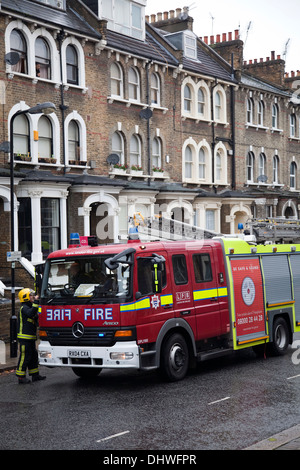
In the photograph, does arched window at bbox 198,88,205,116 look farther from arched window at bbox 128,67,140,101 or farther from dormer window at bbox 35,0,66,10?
dormer window at bbox 35,0,66,10

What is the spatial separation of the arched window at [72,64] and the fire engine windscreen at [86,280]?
12.6 metres

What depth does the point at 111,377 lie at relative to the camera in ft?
42.2

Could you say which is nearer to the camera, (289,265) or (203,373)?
(203,373)

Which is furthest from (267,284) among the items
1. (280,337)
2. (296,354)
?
(296,354)

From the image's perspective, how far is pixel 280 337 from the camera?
14.9 m

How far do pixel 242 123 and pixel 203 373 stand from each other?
70.9 feet

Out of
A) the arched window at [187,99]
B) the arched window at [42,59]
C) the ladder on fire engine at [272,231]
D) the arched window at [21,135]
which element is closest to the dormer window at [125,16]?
the arched window at [187,99]

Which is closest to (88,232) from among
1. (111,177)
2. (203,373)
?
(111,177)

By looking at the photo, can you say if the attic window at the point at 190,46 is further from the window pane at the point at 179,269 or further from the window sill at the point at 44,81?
the window pane at the point at 179,269

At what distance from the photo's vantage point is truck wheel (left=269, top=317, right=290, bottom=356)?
14.6m

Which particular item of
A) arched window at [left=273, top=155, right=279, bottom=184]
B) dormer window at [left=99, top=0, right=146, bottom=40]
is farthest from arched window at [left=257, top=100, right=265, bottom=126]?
dormer window at [left=99, top=0, right=146, bottom=40]

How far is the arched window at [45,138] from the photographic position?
859 inches

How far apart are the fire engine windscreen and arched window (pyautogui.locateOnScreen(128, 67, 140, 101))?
15004 mm
